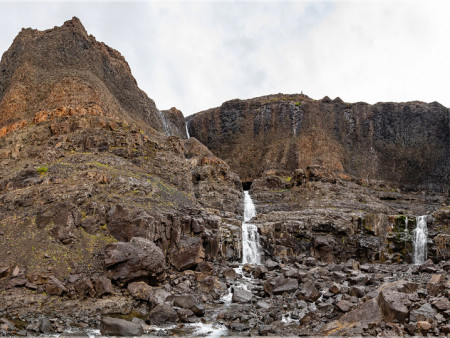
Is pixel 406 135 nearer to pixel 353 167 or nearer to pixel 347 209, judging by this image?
pixel 353 167

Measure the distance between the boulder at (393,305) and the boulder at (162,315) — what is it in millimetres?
9208

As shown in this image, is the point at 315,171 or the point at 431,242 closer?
the point at 431,242

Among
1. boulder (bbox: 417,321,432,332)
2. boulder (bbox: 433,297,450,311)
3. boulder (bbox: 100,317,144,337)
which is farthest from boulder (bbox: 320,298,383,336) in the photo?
boulder (bbox: 100,317,144,337)

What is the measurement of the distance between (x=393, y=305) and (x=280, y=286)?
9.28m

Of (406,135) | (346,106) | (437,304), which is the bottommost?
(437,304)

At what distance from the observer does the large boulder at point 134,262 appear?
20500 mm

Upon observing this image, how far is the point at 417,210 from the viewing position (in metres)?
55.9

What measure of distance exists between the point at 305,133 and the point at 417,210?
31010 millimetres

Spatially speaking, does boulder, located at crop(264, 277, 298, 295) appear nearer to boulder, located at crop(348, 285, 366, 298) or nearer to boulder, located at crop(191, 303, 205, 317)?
boulder, located at crop(348, 285, 366, 298)

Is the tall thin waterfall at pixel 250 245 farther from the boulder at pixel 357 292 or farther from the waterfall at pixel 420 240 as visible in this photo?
the waterfall at pixel 420 240

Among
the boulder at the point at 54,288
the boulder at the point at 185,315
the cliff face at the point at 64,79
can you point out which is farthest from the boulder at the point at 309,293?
the cliff face at the point at 64,79

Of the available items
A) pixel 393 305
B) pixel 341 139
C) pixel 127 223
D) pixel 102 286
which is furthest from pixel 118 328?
pixel 341 139

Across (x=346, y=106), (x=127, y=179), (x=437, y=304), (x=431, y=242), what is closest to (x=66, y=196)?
(x=127, y=179)

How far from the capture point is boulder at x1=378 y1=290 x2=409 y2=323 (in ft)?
40.8
